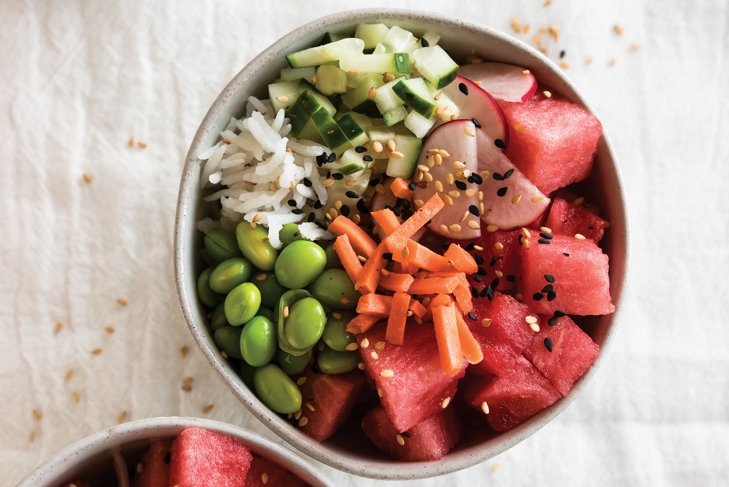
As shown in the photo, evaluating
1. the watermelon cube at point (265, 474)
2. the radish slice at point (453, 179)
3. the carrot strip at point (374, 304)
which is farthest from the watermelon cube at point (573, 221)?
the watermelon cube at point (265, 474)

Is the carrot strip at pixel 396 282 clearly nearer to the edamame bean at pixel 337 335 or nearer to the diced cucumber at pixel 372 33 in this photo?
the edamame bean at pixel 337 335

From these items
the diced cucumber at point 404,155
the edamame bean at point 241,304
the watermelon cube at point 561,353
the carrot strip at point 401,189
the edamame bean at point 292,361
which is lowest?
the watermelon cube at point 561,353

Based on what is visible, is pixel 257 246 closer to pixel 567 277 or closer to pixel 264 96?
pixel 264 96

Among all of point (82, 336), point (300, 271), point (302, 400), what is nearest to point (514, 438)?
point (302, 400)

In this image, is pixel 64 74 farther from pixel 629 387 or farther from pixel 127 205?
pixel 629 387

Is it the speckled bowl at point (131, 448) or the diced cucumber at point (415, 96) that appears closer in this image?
the speckled bowl at point (131, 448)

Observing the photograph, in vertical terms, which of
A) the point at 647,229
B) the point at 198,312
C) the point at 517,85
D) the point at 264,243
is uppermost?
the point at 517,85
